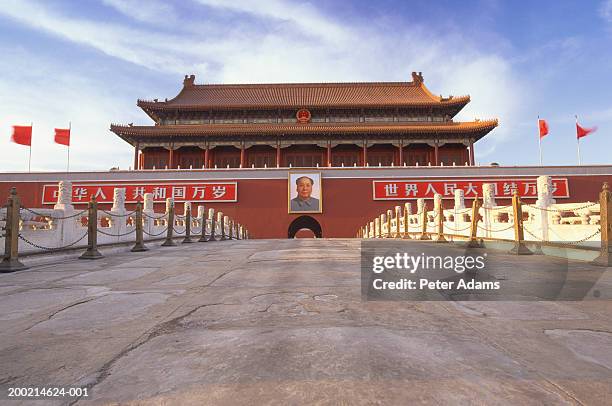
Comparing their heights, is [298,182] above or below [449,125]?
below

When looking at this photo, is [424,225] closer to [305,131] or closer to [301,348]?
[301,348]

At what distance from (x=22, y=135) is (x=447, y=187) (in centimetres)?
2298

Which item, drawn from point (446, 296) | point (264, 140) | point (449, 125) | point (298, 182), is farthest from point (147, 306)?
point (449, 125)

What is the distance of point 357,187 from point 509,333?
1715 cm

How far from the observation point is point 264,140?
69.8 feet

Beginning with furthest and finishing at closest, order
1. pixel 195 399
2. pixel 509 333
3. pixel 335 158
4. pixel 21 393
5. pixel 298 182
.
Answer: pixel 335 158, pixel 298 182, pixel 509 333, pixel 21 393, pixel 195 399

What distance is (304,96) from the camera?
997 inches

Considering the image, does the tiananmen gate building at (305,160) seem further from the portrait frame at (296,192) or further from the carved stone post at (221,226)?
the carved stone post at (221,226)

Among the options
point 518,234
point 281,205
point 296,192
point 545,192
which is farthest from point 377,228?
point 518,234

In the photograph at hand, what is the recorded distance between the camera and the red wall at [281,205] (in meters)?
18.7

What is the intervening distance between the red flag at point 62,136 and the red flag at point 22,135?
3.91ft

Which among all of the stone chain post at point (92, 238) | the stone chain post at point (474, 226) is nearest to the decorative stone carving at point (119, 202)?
the stone chain post at point (92, 238)

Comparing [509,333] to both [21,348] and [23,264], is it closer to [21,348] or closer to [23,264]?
[21,348]

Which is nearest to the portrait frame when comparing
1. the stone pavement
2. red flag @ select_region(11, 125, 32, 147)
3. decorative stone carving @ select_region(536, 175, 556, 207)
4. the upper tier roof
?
the upper tier roof
